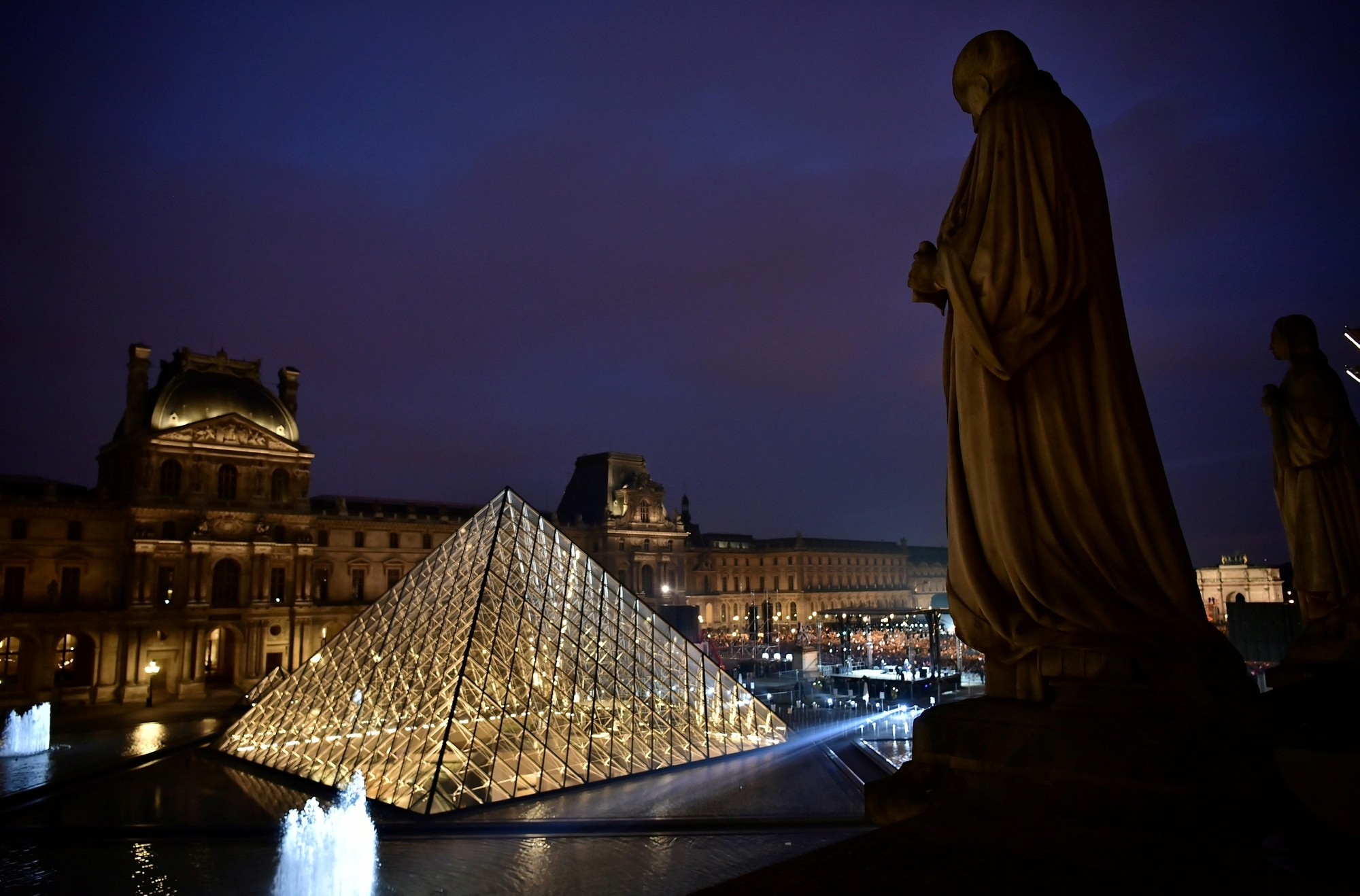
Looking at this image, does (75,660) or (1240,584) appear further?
(1240,584)

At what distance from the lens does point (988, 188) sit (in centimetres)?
288

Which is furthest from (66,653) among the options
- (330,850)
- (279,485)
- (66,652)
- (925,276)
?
(925,276)

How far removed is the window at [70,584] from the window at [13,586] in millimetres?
1337

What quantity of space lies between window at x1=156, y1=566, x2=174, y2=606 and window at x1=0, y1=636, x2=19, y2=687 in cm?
502

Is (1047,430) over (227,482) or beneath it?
beneath

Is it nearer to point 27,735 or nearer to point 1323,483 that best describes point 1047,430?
point 1323,483

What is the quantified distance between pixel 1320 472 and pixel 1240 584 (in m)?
68.1

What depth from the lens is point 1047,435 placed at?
2791 millimetres

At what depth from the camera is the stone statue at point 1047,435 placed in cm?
265

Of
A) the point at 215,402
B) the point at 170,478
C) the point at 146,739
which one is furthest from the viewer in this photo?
the point at 215,402

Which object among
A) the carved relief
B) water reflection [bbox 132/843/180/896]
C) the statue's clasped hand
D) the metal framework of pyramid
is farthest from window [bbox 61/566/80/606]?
the statue's clasped hand

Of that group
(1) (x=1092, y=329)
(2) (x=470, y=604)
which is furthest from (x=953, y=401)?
(2) (x=470, y=604)

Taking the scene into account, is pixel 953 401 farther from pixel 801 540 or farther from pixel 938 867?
pixel 801 540

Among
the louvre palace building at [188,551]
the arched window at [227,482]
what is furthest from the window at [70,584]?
the arched window at [227,482]
